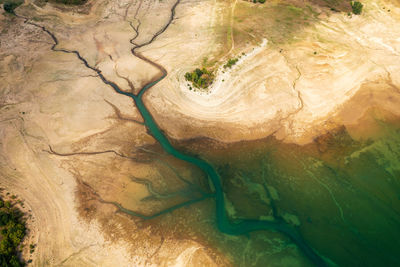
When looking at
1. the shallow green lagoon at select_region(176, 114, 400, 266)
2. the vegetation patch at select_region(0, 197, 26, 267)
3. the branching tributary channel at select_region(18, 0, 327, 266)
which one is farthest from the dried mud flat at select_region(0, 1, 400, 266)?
the shallow green lagoon at select_region(176, 114, 400, 266)

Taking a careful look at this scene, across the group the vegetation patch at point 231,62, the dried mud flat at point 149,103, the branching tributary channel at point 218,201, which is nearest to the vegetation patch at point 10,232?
the dried mud flat at point 149,103

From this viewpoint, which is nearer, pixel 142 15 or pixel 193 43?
pixel 193 43

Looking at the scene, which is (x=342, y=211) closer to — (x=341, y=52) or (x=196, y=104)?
(x=196, y=104)

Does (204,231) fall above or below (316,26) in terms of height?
below

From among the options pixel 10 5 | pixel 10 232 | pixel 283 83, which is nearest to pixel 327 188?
pixel 283 83

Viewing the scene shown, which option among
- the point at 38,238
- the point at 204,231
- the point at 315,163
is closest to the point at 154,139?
the point at 204,231

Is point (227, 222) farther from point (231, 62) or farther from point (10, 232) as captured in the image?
point (231, 62)
